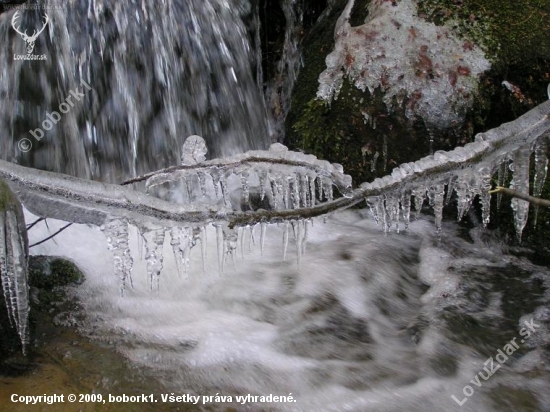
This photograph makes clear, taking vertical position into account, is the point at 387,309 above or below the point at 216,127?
below

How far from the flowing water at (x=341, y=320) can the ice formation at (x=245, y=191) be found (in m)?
0.75

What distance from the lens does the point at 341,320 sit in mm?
4031

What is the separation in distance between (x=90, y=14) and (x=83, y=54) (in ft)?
1.33

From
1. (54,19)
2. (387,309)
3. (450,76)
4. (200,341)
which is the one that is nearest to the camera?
(200,341)

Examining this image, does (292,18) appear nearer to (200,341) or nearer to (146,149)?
(146,149)

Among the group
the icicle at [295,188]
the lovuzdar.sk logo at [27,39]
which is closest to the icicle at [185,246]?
the icicle at [295,188]

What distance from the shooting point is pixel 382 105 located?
4730mm

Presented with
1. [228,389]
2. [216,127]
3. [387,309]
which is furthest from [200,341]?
[216,127]

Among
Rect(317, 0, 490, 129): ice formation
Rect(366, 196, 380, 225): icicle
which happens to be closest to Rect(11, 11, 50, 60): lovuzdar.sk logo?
Rect(317, 0, 490, 129): ice formation

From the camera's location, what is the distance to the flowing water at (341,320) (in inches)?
131

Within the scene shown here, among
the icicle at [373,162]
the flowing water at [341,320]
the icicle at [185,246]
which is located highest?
the icicle at [373,162]

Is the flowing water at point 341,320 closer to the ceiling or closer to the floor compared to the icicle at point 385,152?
closer to the floor

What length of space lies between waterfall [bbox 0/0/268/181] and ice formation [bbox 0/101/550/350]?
8.34 ft

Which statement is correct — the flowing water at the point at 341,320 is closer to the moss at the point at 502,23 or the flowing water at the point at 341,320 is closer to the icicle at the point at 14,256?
the icicle at the point at 14,256
